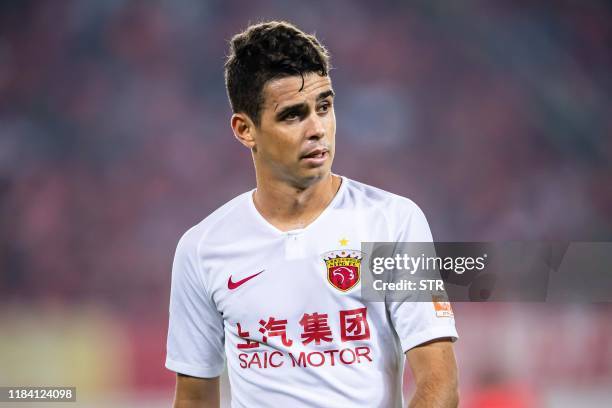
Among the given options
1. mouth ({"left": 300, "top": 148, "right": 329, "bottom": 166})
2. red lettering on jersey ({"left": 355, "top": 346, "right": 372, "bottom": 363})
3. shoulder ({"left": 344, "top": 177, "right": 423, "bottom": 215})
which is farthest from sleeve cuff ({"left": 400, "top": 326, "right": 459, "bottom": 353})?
mouth ({"left": 300, "top": 148, "right": 329, "bottom": 166})

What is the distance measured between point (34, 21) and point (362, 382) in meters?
5.95

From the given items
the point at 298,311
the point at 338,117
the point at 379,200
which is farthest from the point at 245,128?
the point at 338,117

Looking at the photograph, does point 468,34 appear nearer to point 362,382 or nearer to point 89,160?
point 89,160

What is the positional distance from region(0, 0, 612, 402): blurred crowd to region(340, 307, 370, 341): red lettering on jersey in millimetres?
4944

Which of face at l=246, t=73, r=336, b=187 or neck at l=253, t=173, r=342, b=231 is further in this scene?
neck at l=253, t=173, r=342, b=231

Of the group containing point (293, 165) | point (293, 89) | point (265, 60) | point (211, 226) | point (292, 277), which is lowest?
point (292, 277)

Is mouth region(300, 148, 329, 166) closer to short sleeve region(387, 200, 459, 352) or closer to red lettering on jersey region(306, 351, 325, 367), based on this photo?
short sleeve region(387, 200, 459, 352)

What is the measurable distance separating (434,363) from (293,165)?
71 centimetres

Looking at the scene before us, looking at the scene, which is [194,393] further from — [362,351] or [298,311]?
[362,351]

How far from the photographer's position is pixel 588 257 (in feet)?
18.0

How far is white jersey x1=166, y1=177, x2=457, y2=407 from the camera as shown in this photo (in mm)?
2307

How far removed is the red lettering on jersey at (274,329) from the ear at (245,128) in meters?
0.57

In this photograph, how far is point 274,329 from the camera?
2.38 m

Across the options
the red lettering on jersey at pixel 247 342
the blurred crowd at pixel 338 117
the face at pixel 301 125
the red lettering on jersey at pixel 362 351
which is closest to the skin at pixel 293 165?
the face at pixel 301 125
